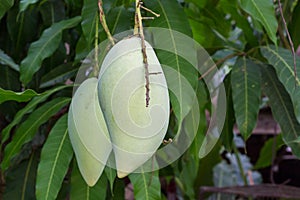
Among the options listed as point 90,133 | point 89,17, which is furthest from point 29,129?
point 90,133

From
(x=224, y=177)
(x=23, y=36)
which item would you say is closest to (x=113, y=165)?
(x=23, y=36)

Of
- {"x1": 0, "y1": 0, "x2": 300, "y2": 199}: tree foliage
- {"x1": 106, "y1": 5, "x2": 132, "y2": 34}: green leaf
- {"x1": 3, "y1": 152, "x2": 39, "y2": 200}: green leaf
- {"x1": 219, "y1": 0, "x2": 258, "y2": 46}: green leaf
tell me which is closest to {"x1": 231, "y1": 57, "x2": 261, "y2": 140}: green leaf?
{"x1": 0, "y1": 0, "x2": 300, "y2": 199}: tree foliage

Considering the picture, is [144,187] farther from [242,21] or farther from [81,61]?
[242,21]

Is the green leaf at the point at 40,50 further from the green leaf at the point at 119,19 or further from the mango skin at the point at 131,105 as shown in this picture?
the mango skin at the point at 131,105

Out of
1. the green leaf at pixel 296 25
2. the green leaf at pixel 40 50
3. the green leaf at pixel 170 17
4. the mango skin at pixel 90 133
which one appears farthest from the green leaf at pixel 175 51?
the green leaf at pixel 296 25

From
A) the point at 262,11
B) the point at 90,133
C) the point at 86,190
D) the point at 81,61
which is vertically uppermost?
the point at 262,11

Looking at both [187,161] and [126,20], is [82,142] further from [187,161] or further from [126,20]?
[187,161]
